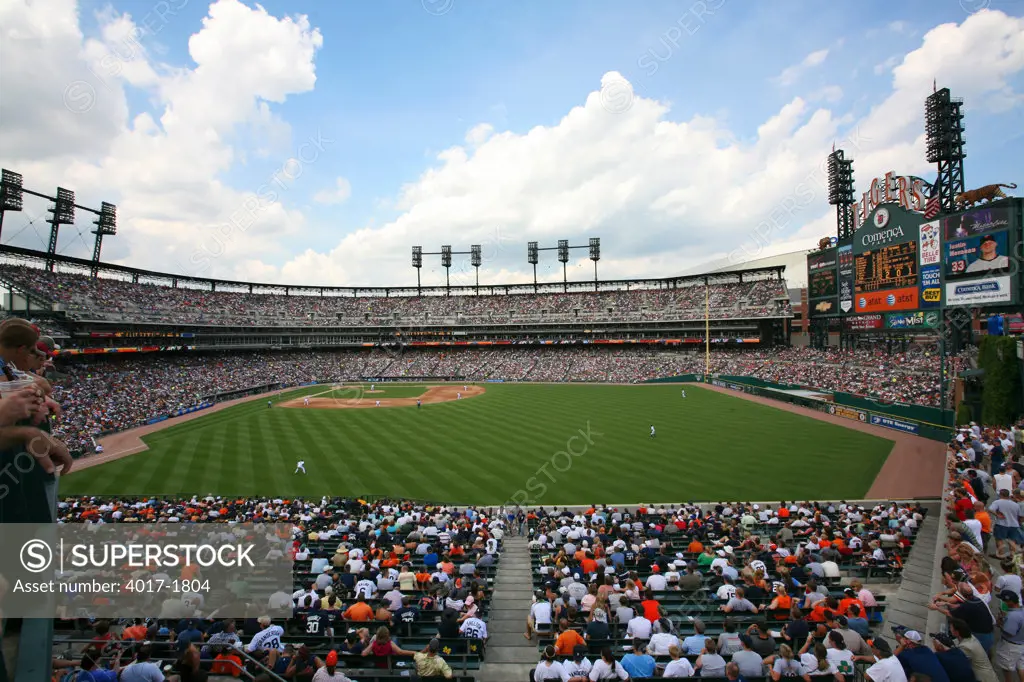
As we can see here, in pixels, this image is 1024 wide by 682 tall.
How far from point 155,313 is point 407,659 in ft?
228

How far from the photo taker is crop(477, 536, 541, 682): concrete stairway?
27.6 ft

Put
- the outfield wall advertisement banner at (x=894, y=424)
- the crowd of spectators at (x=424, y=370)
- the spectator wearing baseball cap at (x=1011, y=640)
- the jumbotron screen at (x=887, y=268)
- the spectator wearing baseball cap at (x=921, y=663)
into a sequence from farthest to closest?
1. the crowd of spectators at (x=424, y=370)
2. the jumbotron screen at (x=887, y=268)
3. the outfield wall advertisement banner at (x=894, y=424)
4. the spectator wearing baseball cap at (x=1011, y=640)
5. the spectator wearing baseball cap at (x=921, y=663)

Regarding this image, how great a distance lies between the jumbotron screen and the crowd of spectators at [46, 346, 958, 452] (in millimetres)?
7471

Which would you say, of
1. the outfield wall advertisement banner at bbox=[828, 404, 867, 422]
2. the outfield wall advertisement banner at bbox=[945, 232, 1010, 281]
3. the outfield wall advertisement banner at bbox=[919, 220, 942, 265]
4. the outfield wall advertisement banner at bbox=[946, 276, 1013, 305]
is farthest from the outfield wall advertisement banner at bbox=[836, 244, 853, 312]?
the outfield wall advertisement banner at bbox=[828, 404, 867, 422]

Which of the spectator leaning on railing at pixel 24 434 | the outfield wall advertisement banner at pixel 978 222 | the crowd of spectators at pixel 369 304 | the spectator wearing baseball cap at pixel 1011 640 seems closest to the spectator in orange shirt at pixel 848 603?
the spectator wearing baseball cap at pixel 1011 640

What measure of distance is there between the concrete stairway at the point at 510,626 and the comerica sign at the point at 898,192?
4321 cm

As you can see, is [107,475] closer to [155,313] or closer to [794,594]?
[794,594]

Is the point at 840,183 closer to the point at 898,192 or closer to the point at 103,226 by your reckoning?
the point at 898,192

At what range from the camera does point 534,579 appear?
39.4ft

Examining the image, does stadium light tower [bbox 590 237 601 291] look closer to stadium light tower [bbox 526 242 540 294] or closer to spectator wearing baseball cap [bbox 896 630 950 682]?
stadium light tower [bbox 526 242 540 294]

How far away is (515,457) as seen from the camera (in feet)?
91.8

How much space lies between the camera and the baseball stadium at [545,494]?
6.61 metres

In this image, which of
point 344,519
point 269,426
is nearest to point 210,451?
point 269,426

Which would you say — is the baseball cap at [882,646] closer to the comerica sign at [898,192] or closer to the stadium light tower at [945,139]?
the comerica sign at [898,192]
